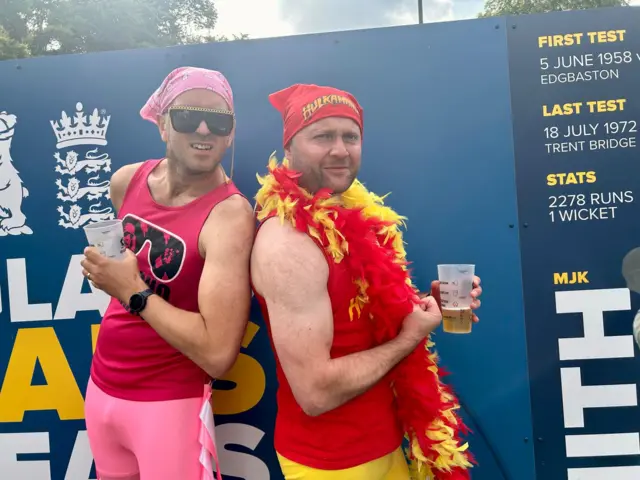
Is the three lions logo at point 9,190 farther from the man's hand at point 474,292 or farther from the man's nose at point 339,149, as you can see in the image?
the man's hand at point 474,292

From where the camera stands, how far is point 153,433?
4.88ft

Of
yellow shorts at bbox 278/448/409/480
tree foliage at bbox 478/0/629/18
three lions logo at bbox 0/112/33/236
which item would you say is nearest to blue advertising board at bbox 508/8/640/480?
yellow shorts at bbox 278/448/409/480

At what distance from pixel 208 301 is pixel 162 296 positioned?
209 mm

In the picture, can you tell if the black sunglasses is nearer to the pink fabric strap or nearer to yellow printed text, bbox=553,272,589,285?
the pink fabric strap

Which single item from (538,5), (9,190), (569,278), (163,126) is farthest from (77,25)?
(569,278)

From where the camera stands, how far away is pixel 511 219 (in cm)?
190

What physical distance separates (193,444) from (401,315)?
2.53 ft

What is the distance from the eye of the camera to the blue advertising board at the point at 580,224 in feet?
6.13

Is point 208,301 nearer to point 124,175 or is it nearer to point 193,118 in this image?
point 193,118

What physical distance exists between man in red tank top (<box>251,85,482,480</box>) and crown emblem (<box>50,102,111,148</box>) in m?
0.91

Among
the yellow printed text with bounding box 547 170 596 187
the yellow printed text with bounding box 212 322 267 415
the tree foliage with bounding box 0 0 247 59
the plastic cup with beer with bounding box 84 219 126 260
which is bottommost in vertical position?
the yellow printed text with bounding box 212 322 267 415

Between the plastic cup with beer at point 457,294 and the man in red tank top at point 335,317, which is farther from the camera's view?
the plastic cup with beer at point 457,294

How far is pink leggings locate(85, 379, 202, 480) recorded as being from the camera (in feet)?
4.88

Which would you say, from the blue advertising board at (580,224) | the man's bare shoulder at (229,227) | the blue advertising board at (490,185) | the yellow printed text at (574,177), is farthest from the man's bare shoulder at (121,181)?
the yellow printed text at (574,177)
